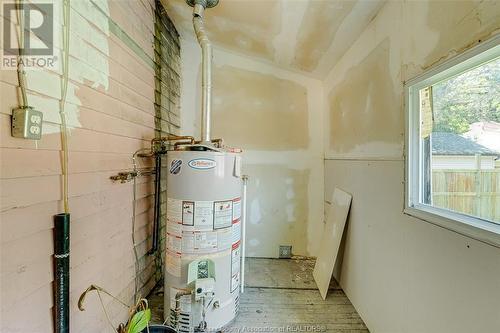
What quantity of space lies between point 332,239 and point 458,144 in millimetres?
1565

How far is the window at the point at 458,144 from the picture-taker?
1014 mm

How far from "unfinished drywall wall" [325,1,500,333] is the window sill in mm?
32

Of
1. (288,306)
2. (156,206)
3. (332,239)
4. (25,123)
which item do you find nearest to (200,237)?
(156,206)

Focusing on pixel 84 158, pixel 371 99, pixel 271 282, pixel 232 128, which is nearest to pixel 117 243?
pixel 84 158

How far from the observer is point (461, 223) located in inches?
42.6

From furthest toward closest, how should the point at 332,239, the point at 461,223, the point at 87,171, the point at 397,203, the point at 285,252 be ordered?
the point at 285,252 → the point at 332,239 → the point at 397,203 → the point at 87,171 → the point at 461,223

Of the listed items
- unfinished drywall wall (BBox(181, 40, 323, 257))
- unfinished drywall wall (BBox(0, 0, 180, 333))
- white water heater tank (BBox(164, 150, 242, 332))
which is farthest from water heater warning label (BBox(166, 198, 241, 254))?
unfinished drywall wall (BBox(181, 40, 323, 257))

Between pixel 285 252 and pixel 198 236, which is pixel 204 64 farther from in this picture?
pixel 285 252

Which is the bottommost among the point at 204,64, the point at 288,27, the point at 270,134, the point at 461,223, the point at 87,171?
the point at 461,223

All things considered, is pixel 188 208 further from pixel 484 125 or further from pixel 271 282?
pixel 484 125

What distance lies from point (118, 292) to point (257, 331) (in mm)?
1044

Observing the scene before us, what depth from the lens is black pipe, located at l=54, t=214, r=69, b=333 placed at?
1125mm

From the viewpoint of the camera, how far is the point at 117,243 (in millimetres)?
1719

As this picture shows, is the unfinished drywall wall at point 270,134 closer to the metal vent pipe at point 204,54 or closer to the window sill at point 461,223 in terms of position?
the metal vent pipe at point 204,54
